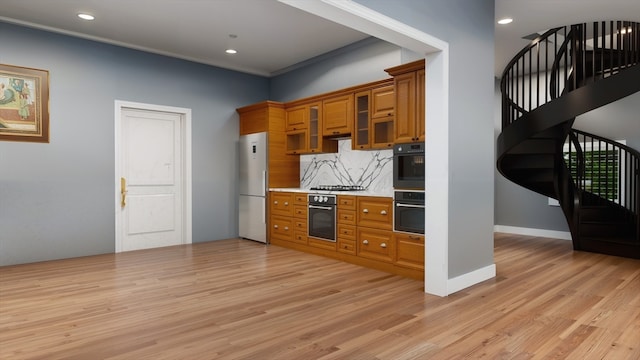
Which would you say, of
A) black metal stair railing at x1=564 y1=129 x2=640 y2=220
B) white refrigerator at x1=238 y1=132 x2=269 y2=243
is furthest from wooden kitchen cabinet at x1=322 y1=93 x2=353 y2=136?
black metal stair railing at x1=564 y1=129 x2=640 y2=220

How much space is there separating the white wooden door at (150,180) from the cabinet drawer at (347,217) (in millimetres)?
2735

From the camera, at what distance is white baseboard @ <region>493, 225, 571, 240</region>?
6590 mm

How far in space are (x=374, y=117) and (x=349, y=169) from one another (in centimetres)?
113

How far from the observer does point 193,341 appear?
2.54 metres

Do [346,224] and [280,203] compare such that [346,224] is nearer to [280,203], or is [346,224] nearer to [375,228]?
[375,228]

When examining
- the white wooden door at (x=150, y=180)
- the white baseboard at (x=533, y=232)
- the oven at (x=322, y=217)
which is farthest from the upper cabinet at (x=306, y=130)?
the white baseboard at (x=533, y=232)

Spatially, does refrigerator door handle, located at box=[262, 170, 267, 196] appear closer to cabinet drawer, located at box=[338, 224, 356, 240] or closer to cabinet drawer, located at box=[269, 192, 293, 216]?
cabinet drawer, located at box=[269, 192, 293, 216]

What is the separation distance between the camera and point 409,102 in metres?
4.17

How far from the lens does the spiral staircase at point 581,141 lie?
15.1ft

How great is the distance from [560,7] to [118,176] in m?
5.86

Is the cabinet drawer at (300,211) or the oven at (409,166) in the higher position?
the oven at (409,166)

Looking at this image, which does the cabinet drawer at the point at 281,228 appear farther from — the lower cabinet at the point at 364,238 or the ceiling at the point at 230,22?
the ceiling at the point at 230,22

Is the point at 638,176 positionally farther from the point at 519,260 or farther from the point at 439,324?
the point at 439,324

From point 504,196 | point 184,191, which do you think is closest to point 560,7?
point 504,196
